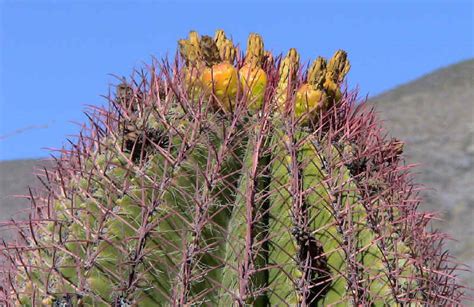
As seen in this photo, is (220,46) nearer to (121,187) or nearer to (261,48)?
(261,48)

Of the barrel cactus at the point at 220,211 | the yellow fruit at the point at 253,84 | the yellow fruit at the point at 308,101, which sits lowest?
the barrel cactus at the point at 220,211

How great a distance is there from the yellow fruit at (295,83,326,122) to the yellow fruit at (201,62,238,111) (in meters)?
0.20

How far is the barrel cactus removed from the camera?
2.39 meters

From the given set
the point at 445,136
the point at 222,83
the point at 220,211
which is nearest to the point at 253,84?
the point at 222,83

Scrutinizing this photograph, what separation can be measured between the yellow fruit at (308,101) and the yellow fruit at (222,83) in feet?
0.64

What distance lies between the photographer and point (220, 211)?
97.5 inches

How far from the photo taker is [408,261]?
258cm

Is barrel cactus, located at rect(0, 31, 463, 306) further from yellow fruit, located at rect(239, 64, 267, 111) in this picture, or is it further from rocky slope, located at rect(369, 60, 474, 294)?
rocky slope, located at rect(369, 60, 474, 294)

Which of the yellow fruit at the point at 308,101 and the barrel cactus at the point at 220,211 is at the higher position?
the yellow fruit at the point at 308,101

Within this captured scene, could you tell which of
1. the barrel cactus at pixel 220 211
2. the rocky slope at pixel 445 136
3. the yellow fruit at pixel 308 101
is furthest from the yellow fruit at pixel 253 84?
the rocky slope at pixel 445 136

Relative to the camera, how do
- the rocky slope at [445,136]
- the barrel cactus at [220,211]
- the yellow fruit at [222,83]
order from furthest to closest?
the rocky slope at [445,136] → the yellow fruit at [222,83] → the barrel cactus at [220,211]

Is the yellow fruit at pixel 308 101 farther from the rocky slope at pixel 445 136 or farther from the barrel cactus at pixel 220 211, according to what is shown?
the rocky slope at pixel 445 136

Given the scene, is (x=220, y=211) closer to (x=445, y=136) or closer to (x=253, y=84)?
(x=253, y=84)

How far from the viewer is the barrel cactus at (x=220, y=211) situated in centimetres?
239
